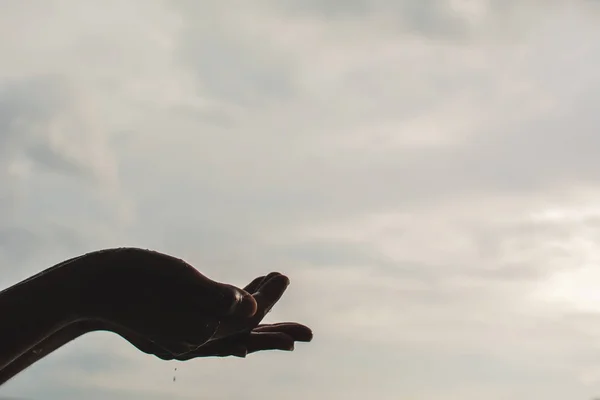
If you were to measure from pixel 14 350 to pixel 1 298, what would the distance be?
0.20 m

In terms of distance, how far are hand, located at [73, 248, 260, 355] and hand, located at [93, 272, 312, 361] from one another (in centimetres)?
8

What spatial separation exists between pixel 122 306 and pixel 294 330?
0.93m

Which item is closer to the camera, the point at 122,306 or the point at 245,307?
the point at 122,306

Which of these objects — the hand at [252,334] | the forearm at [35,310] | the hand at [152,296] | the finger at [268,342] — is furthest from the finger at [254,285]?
the forearm at [35,310]

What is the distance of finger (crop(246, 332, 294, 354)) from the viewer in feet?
11.0

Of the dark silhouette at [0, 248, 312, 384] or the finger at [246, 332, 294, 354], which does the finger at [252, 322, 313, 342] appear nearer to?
the finger at [246, 332, 294, 354]

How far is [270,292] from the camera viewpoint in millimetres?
3523

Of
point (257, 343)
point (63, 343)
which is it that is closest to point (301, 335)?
point (257, 343)

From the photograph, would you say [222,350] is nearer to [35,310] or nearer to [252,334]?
[252,334]

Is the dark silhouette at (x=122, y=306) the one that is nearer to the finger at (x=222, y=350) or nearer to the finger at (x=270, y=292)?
the finger at (x=222, y=350)

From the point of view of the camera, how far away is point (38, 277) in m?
2.85

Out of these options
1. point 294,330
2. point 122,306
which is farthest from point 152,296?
point 294,330

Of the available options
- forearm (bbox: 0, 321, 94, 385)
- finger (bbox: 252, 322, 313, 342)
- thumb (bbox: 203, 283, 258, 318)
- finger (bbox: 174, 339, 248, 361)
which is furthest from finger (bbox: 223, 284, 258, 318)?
forearm (bbox: 0, 321, 94, 385)

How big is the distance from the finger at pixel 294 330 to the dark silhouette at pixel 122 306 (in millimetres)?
351
